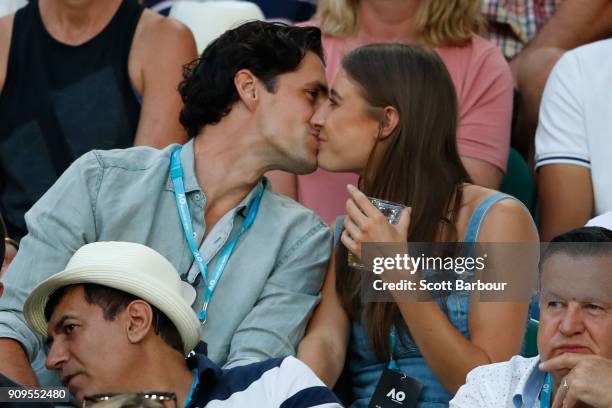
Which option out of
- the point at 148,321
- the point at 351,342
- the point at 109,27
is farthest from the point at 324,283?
the point at 109,27

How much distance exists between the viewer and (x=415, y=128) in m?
3.91

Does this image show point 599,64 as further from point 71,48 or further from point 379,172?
point 71,48

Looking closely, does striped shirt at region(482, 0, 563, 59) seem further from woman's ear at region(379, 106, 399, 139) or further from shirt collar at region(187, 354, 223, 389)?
shirt collar at region(187, 354, 223, 389)

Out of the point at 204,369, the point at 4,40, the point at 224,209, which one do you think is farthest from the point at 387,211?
the point at 4,40

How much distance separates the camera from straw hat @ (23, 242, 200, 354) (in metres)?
3.25

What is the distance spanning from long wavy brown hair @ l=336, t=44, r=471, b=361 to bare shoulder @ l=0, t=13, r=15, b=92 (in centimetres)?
132

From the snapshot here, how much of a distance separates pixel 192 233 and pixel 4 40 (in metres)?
1.29

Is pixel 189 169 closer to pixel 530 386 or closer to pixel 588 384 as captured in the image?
pixel 530 386

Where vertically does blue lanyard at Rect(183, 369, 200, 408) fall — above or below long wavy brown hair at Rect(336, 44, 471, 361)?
below

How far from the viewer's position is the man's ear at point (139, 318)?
10.7 ft

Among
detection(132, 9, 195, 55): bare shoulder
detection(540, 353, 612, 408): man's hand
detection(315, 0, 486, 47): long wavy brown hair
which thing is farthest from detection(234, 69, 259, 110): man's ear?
detection(540, 353, 612, 408): man's hand

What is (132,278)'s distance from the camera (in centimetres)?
325

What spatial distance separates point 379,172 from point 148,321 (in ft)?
3.15

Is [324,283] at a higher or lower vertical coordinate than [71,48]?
lower
